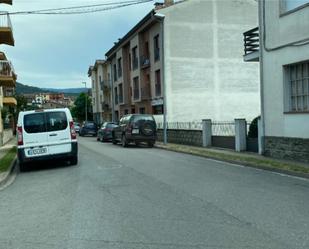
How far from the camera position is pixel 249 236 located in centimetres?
584

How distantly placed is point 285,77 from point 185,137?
1097cm

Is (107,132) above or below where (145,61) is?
below

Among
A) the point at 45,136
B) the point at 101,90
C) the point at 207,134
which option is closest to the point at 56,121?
the point at 45,136

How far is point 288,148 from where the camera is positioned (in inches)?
591

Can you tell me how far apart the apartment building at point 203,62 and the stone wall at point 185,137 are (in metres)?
4.53

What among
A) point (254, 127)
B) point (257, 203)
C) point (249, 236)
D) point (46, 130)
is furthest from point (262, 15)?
point (249, 236)

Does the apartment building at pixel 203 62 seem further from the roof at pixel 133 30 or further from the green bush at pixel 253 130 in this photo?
the green bush at pixel 253 130

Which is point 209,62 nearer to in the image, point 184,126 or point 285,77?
point 184,126

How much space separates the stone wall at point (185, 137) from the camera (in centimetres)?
2381

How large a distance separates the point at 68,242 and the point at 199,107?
28.5 metres

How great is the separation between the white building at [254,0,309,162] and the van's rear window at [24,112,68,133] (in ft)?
23.5

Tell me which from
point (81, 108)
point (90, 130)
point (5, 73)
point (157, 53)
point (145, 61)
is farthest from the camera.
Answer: point (81, 108)

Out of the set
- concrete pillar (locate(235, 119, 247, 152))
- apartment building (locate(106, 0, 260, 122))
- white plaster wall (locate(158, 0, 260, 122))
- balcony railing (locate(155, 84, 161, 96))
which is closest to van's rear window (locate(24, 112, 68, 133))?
concrete pillar (locate(235, 119, 247, 152))

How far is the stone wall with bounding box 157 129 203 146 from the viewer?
23.8m
